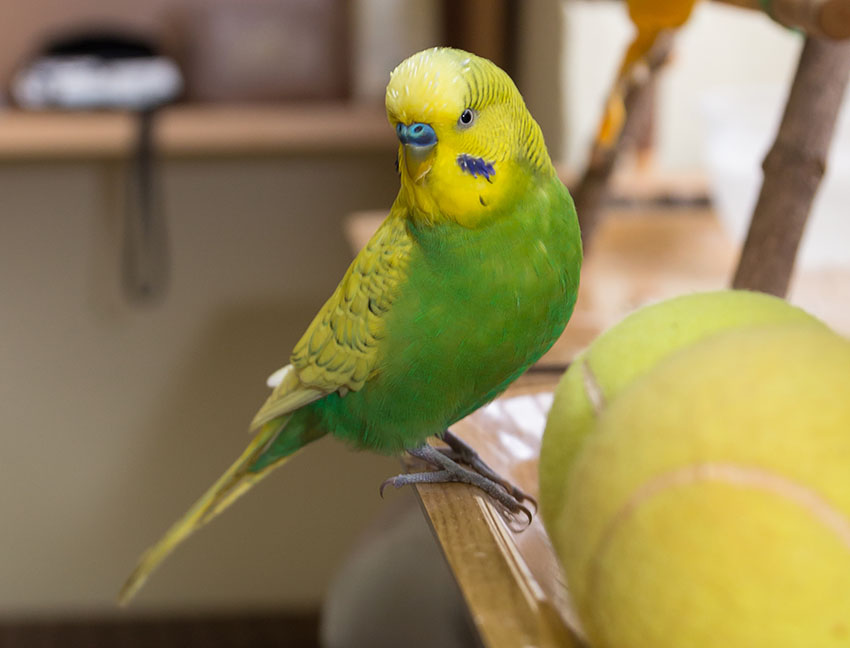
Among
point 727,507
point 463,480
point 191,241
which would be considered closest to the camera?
point 727,507

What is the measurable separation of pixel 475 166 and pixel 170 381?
3.19ft

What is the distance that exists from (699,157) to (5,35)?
2.58ft

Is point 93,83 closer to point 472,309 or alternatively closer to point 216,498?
point 216,498

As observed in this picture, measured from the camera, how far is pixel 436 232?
269 millimetres

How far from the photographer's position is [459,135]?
0.24 m

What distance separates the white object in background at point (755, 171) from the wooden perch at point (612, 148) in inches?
3.3

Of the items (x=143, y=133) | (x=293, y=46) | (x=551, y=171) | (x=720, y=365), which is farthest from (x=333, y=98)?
(x=720, y=365)

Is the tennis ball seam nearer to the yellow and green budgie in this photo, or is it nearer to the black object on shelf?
the yellow and green budgie

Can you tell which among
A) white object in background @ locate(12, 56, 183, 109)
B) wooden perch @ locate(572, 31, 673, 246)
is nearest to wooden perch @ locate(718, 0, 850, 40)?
wooden perch @ locate(572, 31, 673, 246)

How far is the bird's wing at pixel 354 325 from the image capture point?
0.93 ft

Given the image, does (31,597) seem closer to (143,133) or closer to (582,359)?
(143,133)

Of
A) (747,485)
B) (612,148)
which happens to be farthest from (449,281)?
(612,148)

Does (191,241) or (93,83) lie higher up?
(93,83)

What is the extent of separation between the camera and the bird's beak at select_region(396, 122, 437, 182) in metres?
0.24
